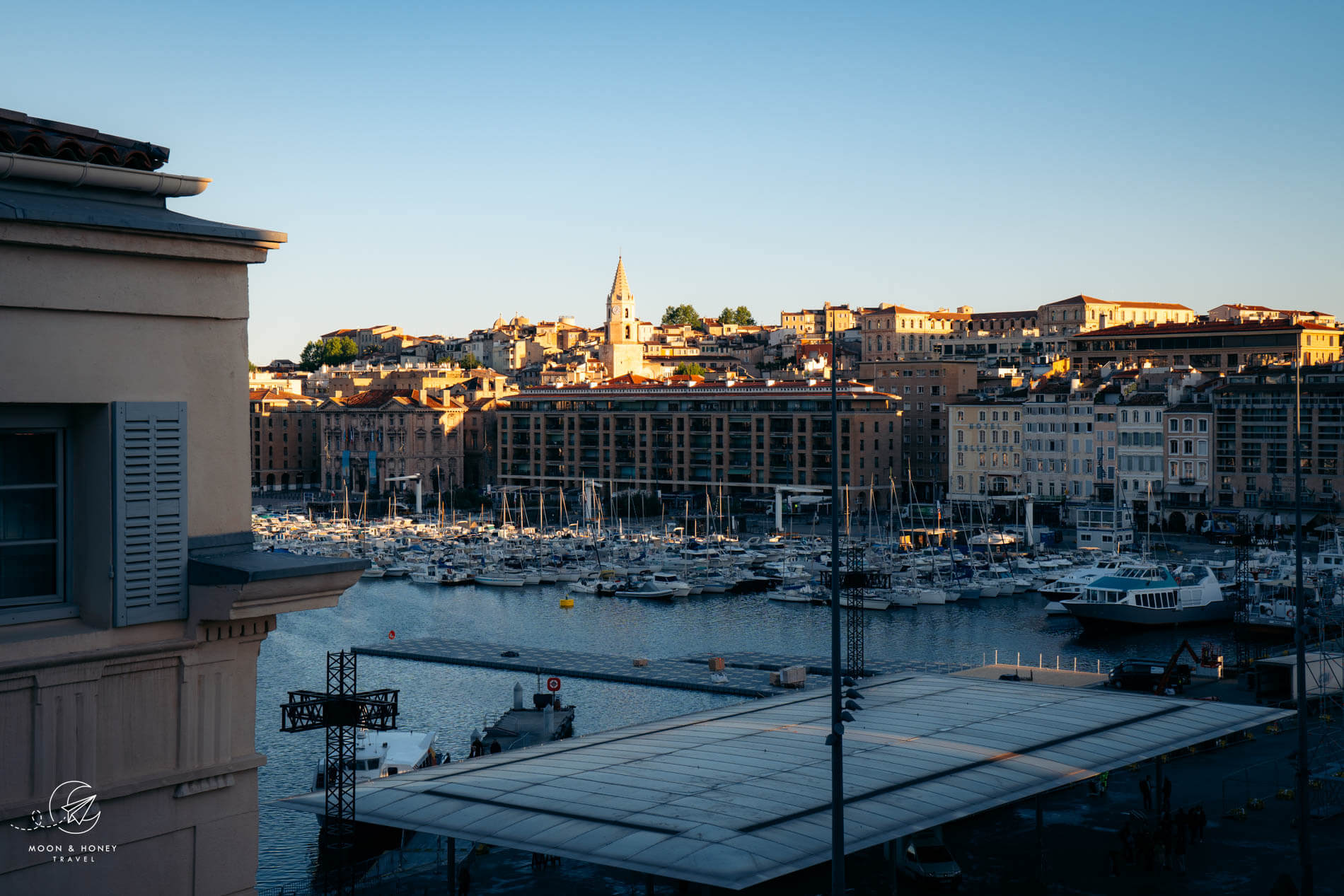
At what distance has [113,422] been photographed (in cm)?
403

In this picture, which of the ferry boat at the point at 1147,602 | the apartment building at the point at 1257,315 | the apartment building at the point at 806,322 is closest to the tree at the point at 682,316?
the apartment building at the point at 806,322

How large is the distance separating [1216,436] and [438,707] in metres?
43.6

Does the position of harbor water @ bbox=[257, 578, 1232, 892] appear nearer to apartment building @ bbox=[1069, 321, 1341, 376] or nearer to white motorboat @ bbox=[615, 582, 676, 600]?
white motorboat @ bbox=[615, 582, 676, 600]

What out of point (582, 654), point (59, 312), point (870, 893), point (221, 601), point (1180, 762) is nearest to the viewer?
point (59, 312)

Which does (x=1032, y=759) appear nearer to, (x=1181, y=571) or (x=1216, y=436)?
(x=1181, y=571)

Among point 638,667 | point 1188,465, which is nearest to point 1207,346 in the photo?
point 1188,465

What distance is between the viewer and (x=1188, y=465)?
6394 centimetres

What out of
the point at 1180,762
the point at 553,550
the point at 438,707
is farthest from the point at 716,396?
the point at 1180,762

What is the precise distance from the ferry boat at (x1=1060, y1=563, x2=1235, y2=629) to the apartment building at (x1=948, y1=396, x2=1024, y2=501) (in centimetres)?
2692

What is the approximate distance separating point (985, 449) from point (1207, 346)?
14811 millimetres

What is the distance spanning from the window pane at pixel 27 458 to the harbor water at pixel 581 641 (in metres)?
16.2

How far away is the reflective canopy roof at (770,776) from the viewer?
12422mm

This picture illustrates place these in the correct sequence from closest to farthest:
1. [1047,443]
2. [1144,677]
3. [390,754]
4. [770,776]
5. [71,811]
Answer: [71,811] → [770,776] → [390,754] → [1144,677] → [1047,443]

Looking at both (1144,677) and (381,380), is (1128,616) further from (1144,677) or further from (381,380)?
(381,380)
